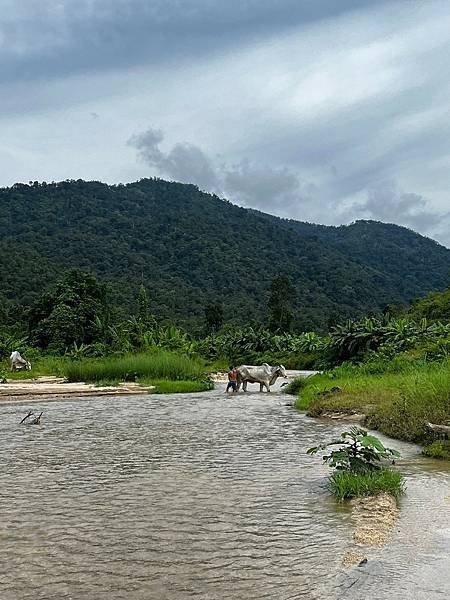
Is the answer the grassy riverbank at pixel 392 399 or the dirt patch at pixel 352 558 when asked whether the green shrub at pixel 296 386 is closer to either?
the grassy riverbank at pixel 392 399

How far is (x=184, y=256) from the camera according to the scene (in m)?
107

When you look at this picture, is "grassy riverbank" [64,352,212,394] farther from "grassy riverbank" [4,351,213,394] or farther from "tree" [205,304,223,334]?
"tree" [205,304,223,334]

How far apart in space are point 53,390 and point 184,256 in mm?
82438

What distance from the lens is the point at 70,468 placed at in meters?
10.4

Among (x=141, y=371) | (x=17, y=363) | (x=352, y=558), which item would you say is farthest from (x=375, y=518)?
(x=17, y=363)

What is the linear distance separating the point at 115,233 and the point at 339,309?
42.1 metres

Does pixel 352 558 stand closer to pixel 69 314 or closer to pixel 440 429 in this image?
pixel 440 429

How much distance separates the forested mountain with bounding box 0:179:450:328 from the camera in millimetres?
85569

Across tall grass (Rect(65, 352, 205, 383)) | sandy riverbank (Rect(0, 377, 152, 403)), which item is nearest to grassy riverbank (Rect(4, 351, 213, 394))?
tall grass (Rect(65, 352, 205, 383))

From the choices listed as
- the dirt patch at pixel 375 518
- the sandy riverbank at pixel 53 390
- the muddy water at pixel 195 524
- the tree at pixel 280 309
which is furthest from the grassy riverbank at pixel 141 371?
the tree at pixel 280 309

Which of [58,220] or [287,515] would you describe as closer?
[287,515]

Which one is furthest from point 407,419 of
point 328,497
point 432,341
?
point 432,341

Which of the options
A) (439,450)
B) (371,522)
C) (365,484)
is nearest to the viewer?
(371,522)

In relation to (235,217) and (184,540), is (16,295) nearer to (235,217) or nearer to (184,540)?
(184,540)
